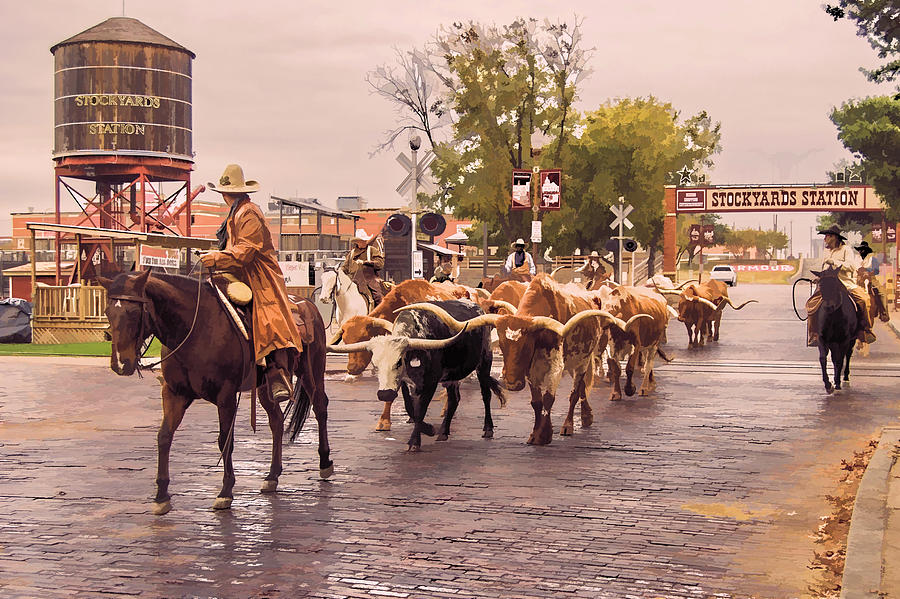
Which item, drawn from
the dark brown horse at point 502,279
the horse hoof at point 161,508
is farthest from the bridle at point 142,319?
the dark brown horse at point 502,279

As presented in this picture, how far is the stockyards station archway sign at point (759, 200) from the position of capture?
6606cm

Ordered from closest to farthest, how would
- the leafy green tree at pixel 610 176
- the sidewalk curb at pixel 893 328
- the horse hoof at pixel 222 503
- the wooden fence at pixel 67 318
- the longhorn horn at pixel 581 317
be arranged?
1. the horse hoof at pixel 222 503
2. the longhorn horn at pixel 581 317
3. the sidewalk curb at pixel 893 328
4. the wooden fence at pixel 67 318
5. the leafy green tree at pixel 610 176

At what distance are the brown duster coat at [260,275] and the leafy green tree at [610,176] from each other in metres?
52.5

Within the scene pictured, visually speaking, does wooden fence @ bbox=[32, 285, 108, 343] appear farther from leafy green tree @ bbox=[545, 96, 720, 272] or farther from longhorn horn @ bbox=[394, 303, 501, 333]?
leafy green tree @ bbox=[545, 96, 720, 272]

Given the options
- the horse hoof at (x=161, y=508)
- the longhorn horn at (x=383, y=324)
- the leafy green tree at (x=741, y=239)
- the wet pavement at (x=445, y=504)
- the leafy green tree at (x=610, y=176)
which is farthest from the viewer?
the leafy green tree at (x=741, y=239)

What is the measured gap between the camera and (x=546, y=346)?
12.3 m

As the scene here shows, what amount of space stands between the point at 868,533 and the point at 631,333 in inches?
324

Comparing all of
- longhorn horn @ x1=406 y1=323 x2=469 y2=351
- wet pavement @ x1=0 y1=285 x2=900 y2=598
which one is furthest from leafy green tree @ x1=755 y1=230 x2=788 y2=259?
longhorn horn @ x1=406 y1=323 x2=469 y2=351

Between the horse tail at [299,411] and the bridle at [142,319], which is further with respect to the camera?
the horse tail at [299,411]

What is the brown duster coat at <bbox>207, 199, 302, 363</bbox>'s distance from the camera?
9.34 metres

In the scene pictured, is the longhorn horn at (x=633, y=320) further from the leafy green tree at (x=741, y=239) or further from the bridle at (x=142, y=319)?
the leafy green tree at (x=741, y=239)

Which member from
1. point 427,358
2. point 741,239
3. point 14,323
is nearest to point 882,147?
point 14,323

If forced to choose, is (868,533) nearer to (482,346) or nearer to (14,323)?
(482,346)

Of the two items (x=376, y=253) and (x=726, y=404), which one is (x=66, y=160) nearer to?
(x=376, y=253)
